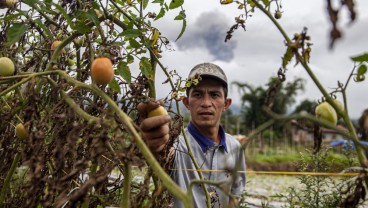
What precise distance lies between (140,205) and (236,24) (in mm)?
672

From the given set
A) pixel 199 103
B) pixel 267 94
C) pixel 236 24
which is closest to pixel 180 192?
pixel 267 94

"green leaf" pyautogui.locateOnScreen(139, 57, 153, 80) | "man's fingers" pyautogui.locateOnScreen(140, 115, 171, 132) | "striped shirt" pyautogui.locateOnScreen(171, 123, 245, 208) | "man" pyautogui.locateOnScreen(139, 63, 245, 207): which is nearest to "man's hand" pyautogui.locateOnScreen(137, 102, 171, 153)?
"man's fingers" pyautogui.locateOnScreen(140, 115, 171, 132)

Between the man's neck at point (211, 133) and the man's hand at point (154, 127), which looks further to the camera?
the man's neck at point (211, 133)

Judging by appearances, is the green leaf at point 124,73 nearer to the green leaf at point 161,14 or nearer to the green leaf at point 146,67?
the green leaf at point 146,67

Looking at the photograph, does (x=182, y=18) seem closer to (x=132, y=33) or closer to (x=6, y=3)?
(x=132, y=33)

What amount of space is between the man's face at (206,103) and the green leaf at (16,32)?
1574 millimetres

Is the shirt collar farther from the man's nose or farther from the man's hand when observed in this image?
the man's hand

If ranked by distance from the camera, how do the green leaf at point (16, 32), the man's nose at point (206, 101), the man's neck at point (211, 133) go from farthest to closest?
1. the man's neck at point (211, 133)
2. the man's nose at point (206, 101)
3. the green leaf at point (16, 32)

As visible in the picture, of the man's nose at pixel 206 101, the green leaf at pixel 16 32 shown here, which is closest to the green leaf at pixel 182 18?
the green leaf at pixel 16 32

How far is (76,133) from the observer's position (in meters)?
0.87

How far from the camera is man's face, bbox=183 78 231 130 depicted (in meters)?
2.58

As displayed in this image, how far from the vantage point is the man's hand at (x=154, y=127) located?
1.21 m

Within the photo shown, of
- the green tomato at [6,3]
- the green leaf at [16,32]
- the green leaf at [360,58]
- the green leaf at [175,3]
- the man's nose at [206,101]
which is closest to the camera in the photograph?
the green leaf at [360,58]

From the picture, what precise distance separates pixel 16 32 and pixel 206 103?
1.60 meters
